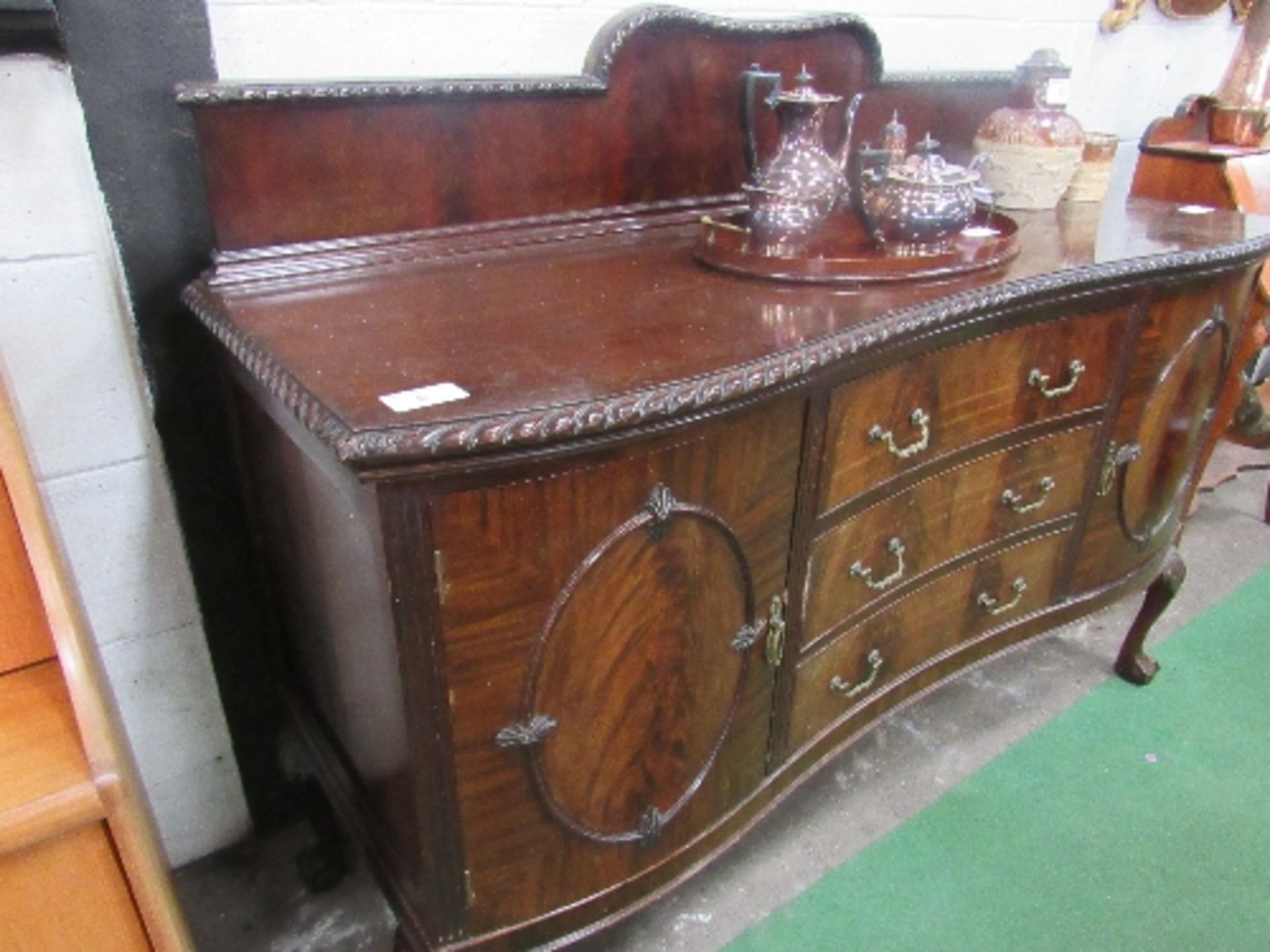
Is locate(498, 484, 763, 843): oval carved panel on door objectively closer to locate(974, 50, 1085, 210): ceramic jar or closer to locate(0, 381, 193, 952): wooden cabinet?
locate(0, 381, 193, 952): wooden cabinet

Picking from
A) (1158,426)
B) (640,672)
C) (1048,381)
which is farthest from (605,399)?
(1158,426)

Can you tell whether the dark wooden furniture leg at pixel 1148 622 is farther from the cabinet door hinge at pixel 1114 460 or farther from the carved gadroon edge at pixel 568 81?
the carved gadroon edge at pixel 568 81

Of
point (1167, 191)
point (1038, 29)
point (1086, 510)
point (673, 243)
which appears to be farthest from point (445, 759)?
point (1167, 191)

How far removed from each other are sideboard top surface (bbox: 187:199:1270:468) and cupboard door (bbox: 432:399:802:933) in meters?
0.07

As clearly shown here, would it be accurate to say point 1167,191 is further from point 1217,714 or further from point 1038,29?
point 1217,714

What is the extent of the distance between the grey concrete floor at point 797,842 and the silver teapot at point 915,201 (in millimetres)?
769

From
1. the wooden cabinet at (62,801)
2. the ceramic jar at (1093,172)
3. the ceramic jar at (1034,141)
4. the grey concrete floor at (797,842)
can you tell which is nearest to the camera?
the wooden cabinet at (62,801)

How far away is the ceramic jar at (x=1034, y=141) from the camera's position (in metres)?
1.63

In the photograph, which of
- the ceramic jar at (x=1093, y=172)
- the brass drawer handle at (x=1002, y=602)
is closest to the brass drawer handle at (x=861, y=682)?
the brass drawer handle at (x=1002, y=602)

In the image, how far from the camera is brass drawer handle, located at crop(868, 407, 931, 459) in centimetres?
113

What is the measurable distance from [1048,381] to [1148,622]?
803 millimetres

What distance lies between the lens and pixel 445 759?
34.9 inches

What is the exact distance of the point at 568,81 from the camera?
1271 mm

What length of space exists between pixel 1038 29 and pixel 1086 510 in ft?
3.48
